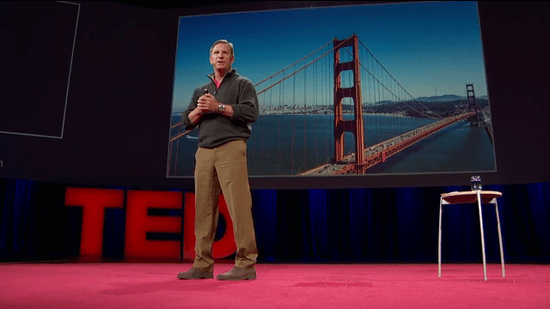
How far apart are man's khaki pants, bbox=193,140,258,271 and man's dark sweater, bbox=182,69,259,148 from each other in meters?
0.04

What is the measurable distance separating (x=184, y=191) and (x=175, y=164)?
48 cm

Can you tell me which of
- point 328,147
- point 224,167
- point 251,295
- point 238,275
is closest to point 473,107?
point 328,147

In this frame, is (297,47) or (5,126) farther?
(297,47)

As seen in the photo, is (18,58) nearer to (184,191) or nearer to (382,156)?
(184,191)

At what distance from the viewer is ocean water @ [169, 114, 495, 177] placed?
13.5 feet

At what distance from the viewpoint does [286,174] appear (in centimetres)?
429

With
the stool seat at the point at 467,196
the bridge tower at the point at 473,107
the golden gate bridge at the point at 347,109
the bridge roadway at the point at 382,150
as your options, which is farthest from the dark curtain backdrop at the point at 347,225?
the stool seat at the point at 467,196

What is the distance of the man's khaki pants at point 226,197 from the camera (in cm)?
197

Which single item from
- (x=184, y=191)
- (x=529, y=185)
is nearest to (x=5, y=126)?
(x=184, y=191)

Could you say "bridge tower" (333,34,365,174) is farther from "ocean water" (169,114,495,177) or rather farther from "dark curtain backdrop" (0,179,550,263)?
"dark curtain backdrop" (0,179,550,263)

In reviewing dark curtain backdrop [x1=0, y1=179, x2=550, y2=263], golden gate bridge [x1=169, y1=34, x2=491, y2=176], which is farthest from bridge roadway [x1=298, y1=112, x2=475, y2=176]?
dark curtain backdrop [x1=0, y1=179, x2=550, y2=263]

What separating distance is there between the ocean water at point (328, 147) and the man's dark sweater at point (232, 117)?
221 centimetres

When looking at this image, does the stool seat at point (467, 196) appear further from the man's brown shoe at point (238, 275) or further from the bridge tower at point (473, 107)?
the bridge tower at point (473, 107)

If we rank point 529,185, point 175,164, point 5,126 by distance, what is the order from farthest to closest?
point 175,164
point 5,126
point 529,185
